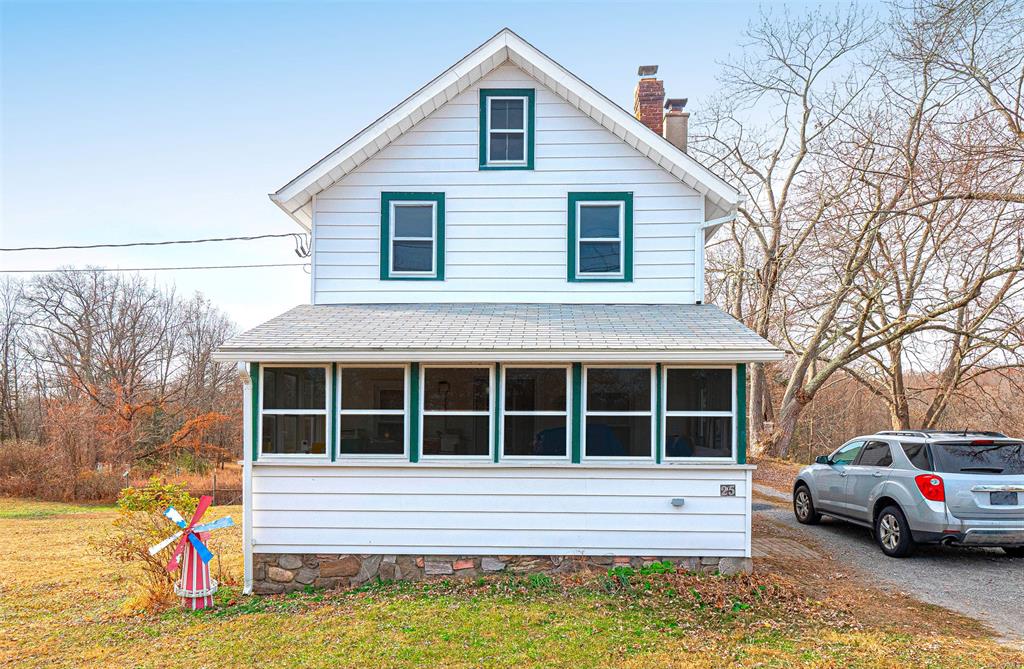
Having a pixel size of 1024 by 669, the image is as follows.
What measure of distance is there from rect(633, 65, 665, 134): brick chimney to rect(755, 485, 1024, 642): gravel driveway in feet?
25.5

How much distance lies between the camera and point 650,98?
463 inches

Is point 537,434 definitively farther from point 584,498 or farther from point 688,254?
point 688,254

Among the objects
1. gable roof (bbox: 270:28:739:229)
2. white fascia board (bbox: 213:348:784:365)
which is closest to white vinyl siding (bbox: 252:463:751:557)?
white fascia board (bbox: 213:348:784:365)

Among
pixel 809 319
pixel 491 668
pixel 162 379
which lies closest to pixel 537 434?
pixel 491 668

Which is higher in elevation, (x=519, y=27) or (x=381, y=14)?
(x=381, y=14)

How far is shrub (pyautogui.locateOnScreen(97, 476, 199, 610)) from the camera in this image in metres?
7.99

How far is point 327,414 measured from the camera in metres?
8.36

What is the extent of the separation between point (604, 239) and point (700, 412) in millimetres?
3305

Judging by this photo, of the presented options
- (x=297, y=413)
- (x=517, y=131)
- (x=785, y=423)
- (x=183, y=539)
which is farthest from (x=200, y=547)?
(x=785, y=423)

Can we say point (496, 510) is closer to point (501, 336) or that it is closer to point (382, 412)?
point (382, 412)

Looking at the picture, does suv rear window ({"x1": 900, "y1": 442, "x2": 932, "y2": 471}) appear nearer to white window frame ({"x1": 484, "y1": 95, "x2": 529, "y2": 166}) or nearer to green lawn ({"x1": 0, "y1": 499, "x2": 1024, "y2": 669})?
green lawn ({"x1": 0, "y1": 499, "x2": 1024, "y2": 669})

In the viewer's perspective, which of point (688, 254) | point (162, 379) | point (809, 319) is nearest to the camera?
point (688, 254)

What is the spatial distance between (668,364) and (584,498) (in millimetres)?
2068

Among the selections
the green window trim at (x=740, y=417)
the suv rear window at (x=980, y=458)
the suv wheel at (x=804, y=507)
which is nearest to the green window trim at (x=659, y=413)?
the green window trim at (x=740, y=417)
